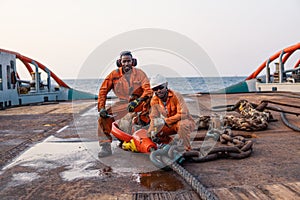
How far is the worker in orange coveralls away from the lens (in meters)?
3.99

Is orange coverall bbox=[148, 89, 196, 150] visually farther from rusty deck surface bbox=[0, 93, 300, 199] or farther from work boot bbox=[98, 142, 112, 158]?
work boot bbox=[98, 142, 112, 158]

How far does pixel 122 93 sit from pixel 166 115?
0.87 metres

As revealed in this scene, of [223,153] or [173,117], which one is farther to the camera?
[173,117]

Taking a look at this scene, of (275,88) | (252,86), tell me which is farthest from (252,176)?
(252,86)

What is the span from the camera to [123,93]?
4.29m

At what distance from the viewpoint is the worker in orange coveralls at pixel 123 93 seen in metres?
3.99

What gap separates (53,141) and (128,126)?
4.93 ft

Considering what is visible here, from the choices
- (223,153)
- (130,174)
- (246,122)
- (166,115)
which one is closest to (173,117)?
(166,115)

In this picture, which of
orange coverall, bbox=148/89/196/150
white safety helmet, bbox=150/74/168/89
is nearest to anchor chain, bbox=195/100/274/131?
orange coverall, bbox=148/89/196/150

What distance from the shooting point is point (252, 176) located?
2.74 meters

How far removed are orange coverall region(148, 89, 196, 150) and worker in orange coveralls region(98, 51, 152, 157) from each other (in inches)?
11.8

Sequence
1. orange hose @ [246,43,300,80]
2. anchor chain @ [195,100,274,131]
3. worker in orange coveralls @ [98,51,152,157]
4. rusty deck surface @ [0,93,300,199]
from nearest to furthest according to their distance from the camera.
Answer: rusty deck surface @ [0,93,300,199]
worker in orange coveralls @ [98,51,152,157]
anchor chain @ [195,100,274,131]
orange hose @ [246,43,300,80]

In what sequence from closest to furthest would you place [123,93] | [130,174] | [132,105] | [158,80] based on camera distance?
1. [130,174]
2. [158,80]
3. [132,105]
4. [123,93]

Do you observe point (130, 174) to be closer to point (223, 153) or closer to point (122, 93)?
point (223, 153)
